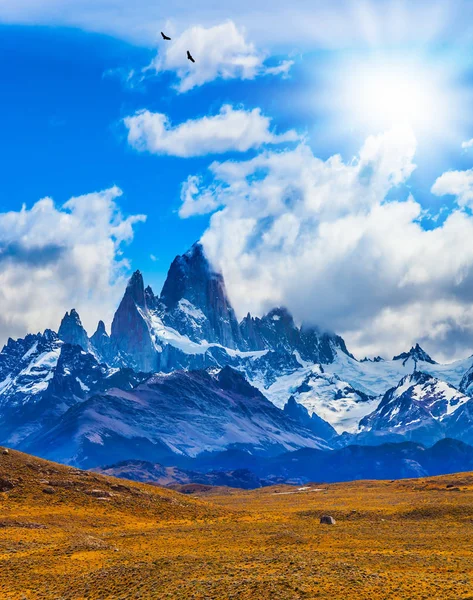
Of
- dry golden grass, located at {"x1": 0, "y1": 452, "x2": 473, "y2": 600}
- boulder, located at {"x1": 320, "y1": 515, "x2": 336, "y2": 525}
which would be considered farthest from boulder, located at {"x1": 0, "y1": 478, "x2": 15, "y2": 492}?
boulder, located at {"x1": 320, "y1": 515, "x2": 336, "y2": 525}

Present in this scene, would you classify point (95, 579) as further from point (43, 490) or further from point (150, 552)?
point (43, 490)

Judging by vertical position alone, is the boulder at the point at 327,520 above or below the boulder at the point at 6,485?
below

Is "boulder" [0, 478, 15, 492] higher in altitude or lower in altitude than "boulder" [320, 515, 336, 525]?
higher

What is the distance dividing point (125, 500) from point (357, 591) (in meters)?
62.7

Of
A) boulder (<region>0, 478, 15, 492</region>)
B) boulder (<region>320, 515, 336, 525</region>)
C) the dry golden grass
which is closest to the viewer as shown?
the dry golden grass

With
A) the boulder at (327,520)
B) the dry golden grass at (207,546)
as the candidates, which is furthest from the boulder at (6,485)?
the boulder at (327,520)

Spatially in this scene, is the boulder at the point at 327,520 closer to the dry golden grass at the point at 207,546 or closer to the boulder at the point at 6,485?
the dry golden grass at the point at 207,546

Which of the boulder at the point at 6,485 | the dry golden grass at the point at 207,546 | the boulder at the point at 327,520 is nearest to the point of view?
the dry golden grass at the point at 207,546

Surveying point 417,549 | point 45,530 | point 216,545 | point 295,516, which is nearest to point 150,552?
point 216,545

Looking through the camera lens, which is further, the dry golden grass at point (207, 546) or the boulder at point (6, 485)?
the boulder at point (6, 485)

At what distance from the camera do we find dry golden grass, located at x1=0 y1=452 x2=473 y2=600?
215 ft

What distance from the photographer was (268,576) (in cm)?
6812

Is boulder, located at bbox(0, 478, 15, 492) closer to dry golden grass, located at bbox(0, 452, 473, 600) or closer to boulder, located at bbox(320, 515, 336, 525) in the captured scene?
dry golden grass, located at bbox(0, 452, 473, 600)

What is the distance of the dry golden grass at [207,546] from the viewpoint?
65625 millimetres
